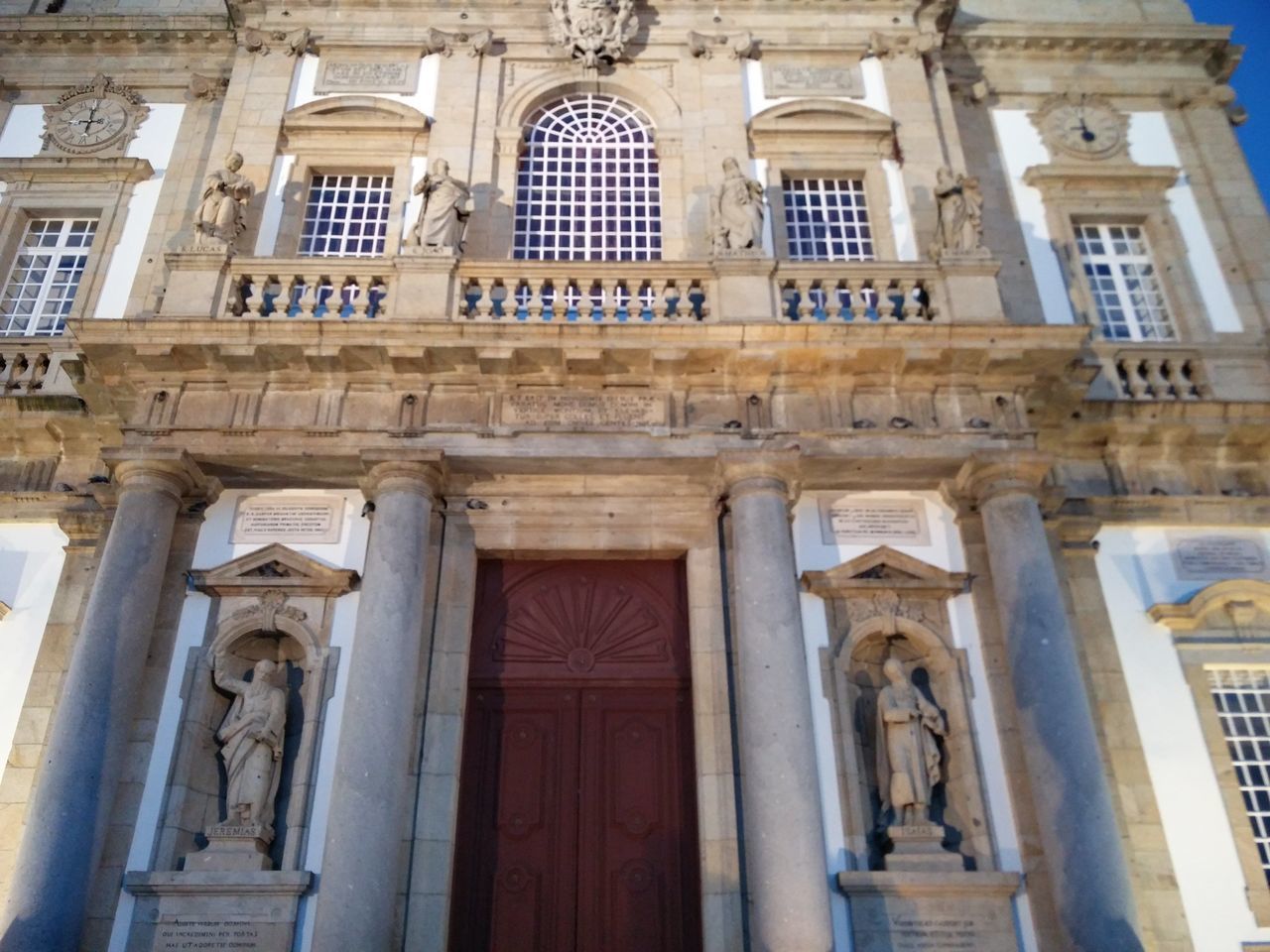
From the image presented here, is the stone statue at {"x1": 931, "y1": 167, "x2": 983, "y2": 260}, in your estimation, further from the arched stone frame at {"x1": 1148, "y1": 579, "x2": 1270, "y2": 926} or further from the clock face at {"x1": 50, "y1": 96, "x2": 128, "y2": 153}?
the clock face at {"x1": 50, "y1": 96, "x2": 128, "y2": 153}

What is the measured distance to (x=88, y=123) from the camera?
1435cm

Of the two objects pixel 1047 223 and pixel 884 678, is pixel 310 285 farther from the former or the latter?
pixel 1047 223

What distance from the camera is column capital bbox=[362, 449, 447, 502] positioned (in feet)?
33.8

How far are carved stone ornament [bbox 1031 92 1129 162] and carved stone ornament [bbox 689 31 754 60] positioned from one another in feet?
12.9

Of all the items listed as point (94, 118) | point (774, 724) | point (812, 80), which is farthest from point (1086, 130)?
point (94, 118)

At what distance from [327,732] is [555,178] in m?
7.17

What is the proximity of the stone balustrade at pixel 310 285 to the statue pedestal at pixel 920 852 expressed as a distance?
700 centimetres

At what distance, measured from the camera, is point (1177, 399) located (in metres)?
11.9

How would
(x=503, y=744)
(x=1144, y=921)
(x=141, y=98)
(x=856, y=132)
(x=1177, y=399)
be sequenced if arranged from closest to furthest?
(x=1144, y=921), (x=503, y=744), (x=1177, y=399), (x=856, y=132), (x=141, y=98)

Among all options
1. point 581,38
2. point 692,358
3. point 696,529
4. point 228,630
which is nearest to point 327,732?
point 228,630

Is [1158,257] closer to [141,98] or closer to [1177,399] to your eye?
[1177,399]

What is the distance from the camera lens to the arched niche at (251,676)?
377 inches

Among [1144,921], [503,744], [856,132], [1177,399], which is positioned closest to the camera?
[1144,921]

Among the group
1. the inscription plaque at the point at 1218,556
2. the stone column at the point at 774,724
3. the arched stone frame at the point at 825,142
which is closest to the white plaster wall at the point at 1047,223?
the arched stone frame at the point at 825,142
